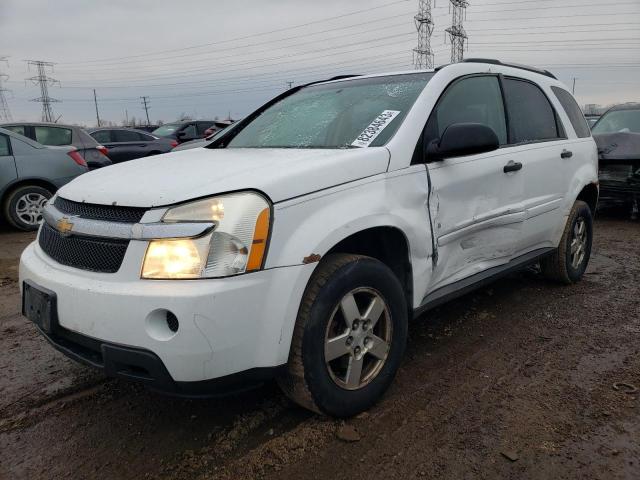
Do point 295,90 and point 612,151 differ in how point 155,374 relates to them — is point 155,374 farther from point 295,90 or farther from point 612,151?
point 612,151

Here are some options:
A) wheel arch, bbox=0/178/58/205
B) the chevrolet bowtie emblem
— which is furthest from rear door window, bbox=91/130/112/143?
the chevrolet bowtie emblem

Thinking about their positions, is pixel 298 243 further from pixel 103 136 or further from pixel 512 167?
pixel 103 136

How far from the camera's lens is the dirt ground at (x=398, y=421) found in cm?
222

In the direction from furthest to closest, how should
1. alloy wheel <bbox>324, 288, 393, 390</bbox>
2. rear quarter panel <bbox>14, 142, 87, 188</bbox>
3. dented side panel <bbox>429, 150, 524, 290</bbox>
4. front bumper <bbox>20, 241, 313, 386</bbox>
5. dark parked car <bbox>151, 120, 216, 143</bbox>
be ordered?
1. dark parked car <bbox>151, 120, 216, 143</bbox>
2. rear quarter panel <bbox>14, 142, 87, 188</bbox>
3. dented side panel <bbox>429, 150, 524, 290</bbox>
4. alloy wheel <bbox>324, 288, 393, 390</bbox>
5. front bumper <bbox>20, 241, 313, 386</bbox>

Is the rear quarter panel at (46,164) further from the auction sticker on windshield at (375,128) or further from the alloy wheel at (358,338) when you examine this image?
the alloy wheel at (358,338)

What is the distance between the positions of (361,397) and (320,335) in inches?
18.9

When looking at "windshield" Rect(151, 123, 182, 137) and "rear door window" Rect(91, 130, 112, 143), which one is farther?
"windshield" Rect(151, 123, 182, 137)

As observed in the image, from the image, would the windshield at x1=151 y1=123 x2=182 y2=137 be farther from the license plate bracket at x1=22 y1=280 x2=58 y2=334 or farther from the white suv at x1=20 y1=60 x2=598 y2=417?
the license plate bracket at x1=22 y1=280 x2=58 y2=334

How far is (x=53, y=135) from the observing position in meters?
8.71

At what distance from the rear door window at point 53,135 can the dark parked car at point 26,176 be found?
1191 millimetres

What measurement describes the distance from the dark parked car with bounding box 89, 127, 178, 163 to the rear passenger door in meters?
10.6

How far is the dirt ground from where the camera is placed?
2.22m

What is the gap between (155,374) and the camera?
202 cm

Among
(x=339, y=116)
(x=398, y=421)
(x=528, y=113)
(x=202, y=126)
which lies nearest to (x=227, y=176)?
(x=339, y=116)
